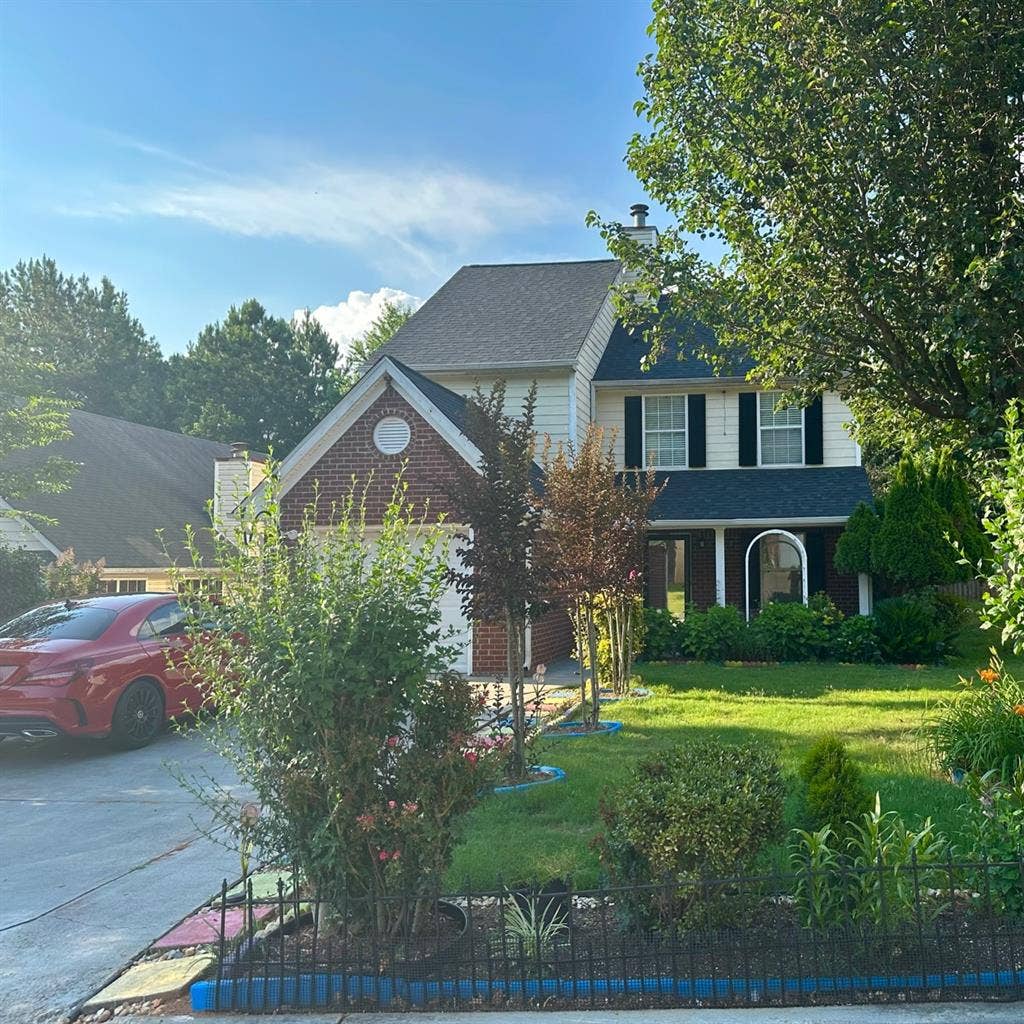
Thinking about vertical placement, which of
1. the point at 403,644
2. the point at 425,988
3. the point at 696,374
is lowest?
the point at 425,988

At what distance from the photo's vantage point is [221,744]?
4.89m

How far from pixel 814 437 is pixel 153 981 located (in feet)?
55.8

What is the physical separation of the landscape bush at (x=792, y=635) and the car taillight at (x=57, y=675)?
423 inches

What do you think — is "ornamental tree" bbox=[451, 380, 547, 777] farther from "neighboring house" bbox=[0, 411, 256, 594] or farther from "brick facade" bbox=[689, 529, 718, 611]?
"neighboring house" bbox=[0, 411, 256, 594]

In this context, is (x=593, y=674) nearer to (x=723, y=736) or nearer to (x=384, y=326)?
(x=723, y=736)

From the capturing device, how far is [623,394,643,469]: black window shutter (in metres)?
19.8

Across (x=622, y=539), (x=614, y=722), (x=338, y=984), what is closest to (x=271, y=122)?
(x=622, y=539)

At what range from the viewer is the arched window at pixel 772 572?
1856cm

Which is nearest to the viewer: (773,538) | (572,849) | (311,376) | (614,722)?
(572,849)

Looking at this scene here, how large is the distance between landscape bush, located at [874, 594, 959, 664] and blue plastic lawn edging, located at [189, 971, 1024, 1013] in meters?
12.4

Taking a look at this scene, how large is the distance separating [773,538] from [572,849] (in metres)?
13.8

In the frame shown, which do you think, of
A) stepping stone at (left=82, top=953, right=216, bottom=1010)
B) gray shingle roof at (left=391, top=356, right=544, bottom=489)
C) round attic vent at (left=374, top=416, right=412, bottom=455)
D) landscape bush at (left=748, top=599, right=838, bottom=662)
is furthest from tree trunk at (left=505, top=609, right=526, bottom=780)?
landscape bush at (left=748, top=599, right=838, bottom=662)

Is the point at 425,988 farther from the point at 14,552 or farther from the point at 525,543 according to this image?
the point at 14,552

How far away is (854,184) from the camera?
9289 mm
